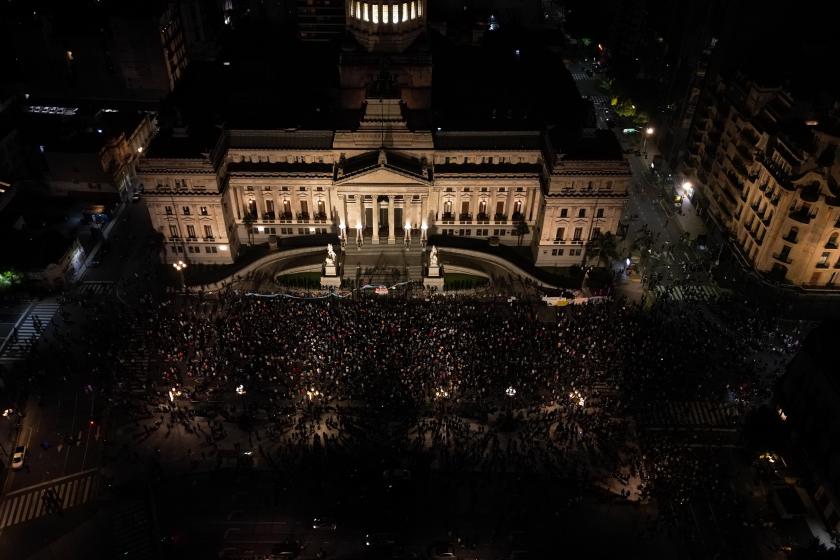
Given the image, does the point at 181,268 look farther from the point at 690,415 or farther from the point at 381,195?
→ the point at 690,415

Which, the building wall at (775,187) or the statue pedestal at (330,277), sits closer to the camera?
the building wall at (775,187)

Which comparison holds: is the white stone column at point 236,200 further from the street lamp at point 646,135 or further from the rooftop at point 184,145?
the street lamp at point 646,135

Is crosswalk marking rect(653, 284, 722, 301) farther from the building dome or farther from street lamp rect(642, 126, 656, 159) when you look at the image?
the building dome

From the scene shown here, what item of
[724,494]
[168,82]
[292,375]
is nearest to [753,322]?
[724,494]

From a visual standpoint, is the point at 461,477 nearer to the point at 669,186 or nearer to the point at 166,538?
the point at 166,538

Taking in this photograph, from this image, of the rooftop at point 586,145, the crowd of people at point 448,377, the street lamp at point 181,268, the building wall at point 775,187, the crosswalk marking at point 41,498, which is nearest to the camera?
A: the crosswalk marking at point 41,498

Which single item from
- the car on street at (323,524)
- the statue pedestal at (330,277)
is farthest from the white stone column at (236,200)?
the car on street at (323,524)
